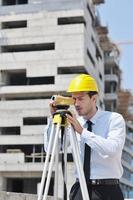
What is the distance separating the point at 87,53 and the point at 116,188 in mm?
52132

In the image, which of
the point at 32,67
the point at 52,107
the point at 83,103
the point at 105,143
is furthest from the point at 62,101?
the point at 32,67

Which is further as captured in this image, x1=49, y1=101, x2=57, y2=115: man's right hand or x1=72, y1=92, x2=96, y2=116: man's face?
x1=72, y1=92, x2=96, y2=116: man's face

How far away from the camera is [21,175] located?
49.6 m

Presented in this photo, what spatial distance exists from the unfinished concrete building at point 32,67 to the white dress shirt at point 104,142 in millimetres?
44977

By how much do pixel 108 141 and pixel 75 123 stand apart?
0.23 m

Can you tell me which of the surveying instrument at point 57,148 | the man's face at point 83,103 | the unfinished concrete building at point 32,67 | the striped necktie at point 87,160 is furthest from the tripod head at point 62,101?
the unfinished concrete building at point 32,67

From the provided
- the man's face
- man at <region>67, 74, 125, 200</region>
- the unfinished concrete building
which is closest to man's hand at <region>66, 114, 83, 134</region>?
man at <region>67, 74, 125, 200</region>

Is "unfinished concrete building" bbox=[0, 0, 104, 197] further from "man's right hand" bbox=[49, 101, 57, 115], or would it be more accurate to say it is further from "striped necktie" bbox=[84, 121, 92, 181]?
"man's right hand" bbox=[49, 101, 57, 115]

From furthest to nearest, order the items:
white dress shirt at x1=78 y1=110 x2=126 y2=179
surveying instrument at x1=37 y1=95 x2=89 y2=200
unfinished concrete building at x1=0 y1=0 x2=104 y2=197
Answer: unfinished concrete building at x1=0 y1=0 x2=104 y2=197, white dress shirt at x1=78 y1=110 x2=126 y2=179, surveying instrument at x1=37 y1=95 x2=89 y2=200

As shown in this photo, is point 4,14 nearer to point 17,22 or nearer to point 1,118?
point 17,22

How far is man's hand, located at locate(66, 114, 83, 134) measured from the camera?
327 cm

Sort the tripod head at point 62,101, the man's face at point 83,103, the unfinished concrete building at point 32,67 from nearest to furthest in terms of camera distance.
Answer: the tripod head at point 62,101, the man's face at point 83,103, the unfinished concrete building at point 32,67

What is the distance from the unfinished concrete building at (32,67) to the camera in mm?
49688

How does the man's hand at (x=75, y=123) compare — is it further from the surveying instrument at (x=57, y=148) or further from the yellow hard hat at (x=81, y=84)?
the yellow hard hat at (x=81, y=84)
